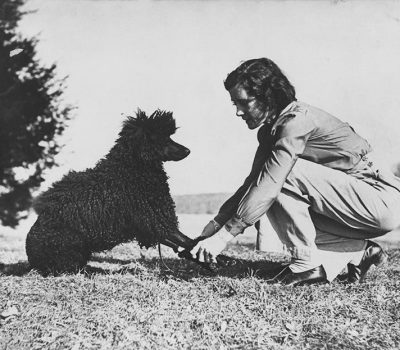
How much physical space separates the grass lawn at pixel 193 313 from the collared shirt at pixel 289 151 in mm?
444

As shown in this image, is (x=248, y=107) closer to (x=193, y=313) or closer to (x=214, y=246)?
(x=214, y=246)

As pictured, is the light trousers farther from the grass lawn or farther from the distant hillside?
the distant hillside

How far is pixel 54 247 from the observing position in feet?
9.52

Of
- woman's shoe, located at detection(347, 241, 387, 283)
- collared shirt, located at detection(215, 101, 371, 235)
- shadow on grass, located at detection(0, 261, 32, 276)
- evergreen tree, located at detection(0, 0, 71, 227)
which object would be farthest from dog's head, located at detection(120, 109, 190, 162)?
evergreen tree, located at detection(0, 0, 71, 227)

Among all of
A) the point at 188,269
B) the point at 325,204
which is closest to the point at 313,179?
the point at 325,204

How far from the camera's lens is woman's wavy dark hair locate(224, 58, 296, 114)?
2582 millimetres

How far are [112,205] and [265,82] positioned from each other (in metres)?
1.32

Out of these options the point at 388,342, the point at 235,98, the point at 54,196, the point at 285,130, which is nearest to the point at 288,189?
the point at 285,130

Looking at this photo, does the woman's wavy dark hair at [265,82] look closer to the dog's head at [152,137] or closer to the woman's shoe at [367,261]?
the dog's head at [152,137]

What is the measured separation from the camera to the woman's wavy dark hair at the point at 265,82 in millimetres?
2582

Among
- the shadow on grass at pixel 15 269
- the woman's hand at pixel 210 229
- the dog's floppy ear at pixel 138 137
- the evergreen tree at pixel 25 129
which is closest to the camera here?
the woman's hand at pixel 210 229

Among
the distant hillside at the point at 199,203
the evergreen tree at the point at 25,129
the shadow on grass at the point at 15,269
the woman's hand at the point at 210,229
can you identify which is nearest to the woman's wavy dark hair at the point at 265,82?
the woman's hand at the point at 210,229

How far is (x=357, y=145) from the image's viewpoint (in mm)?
2656

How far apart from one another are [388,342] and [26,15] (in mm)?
6958
